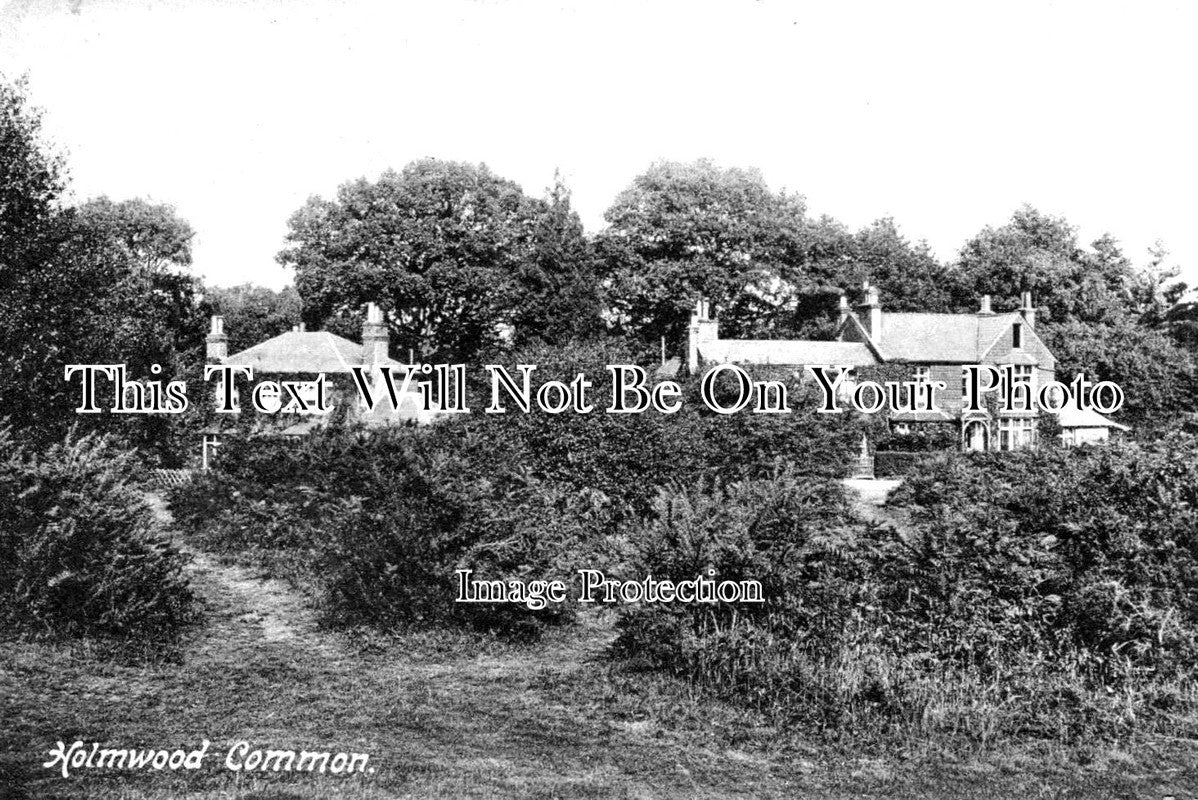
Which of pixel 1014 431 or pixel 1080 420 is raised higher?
pixel 1080 420

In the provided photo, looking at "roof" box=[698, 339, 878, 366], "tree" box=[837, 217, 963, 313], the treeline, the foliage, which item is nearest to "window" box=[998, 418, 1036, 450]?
the foliage

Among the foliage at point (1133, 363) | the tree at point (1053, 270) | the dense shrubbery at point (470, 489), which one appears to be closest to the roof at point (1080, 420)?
the foliage at point (1133, 363)

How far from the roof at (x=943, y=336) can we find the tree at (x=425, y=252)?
1671 cm

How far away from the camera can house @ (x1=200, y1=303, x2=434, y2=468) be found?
20872 millimetres

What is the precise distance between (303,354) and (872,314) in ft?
83.1

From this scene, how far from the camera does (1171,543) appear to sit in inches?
319

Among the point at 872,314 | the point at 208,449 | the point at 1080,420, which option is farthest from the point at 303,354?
the point at 1080,420

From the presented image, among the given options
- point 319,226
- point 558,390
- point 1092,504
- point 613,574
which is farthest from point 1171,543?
point 319,226

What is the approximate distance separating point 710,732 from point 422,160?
32.9 metres

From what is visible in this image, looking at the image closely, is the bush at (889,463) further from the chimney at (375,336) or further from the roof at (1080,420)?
the chimney at (375,336)

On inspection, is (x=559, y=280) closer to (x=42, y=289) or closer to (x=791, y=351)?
(x=791, y=351)

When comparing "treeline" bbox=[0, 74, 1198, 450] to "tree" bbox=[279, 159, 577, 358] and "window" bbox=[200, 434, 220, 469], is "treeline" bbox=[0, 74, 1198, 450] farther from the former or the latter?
"window" bbox=[200, 434, 220, 469]

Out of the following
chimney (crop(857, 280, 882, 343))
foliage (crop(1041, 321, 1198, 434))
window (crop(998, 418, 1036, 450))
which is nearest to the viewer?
window (crop(998, 418, 1036, 450))

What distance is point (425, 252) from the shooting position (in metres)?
37.3
